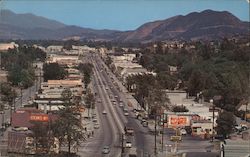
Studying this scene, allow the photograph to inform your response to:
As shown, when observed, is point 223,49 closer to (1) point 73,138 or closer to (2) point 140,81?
(2) point 140,81

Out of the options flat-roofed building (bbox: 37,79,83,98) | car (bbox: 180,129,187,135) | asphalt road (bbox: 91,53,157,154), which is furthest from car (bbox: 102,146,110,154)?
flat-roofed building (bbox: 37,79,83,98)

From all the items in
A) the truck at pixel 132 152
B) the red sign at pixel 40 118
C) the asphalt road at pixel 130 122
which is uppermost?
the red sign at pixel 40 118

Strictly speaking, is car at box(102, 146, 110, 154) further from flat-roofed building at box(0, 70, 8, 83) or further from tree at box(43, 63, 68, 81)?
tree at box(43, 63, 68, 81)

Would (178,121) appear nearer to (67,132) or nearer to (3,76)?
(67,132)

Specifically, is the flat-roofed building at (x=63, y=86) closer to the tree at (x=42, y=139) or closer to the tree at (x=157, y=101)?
the tree at (x=157, y=101)

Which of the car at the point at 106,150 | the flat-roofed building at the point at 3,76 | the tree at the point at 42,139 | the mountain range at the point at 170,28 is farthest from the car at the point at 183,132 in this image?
the mountain range at the point at 170,28

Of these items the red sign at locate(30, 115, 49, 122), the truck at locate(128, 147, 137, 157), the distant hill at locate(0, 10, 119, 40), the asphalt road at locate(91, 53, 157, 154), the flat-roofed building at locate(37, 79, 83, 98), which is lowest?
the asphalt road at locate(91, 53, 157, 154)

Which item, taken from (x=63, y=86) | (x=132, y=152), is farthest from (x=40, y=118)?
(x=63, y=86)

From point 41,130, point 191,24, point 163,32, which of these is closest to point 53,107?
point 41,130
